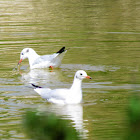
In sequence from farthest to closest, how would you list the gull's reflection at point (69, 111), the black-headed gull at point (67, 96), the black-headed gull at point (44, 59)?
the black-headed gull at point (44, 59)
the black-headed gull at point (67, 96)
the gull's reflection at point (69, 111)

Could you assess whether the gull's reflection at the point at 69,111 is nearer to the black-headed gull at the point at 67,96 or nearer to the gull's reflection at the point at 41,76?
the black-headed gull at the point at 67,96

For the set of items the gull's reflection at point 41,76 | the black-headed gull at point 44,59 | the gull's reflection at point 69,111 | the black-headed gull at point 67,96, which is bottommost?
the gull's reflection at point 69,111

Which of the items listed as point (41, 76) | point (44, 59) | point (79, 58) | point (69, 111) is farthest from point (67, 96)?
point (79, 58)

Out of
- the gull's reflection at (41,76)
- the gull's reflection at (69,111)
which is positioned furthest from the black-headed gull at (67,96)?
the gull's reflection at (41,76)

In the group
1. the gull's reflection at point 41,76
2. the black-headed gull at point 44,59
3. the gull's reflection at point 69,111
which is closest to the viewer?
the gull's reflection at point 69,111

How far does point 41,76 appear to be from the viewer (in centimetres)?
1108

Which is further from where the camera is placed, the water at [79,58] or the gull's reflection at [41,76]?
the gull's reflection at [41,76]

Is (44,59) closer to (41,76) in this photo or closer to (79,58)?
(41,76)

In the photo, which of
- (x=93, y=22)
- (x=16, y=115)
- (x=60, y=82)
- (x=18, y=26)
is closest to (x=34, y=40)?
(x=18, y=26)

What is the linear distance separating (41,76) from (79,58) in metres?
1.92

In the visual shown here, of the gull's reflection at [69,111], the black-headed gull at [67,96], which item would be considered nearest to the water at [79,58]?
the gull's reflection at [69,111]

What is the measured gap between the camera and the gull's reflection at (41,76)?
1031 centimetres

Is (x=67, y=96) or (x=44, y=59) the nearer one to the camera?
(x=67, y=96)

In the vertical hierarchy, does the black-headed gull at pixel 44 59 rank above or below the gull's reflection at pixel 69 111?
above
